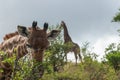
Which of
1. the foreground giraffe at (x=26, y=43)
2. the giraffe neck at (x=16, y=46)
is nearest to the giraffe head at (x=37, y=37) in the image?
the foreground giraffe at (x=26, y=43)

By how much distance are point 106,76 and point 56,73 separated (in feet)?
10.1

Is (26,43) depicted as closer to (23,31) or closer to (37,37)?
(37,37)

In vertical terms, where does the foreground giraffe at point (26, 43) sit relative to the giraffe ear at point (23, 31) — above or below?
below

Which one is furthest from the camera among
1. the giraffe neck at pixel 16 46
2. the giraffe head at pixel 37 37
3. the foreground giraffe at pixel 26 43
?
the giraffe neck at pixel 16 46

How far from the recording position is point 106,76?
30.1 meters

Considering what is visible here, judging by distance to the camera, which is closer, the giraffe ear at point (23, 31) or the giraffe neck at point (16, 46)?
the giraffe neck at point (16, 46)

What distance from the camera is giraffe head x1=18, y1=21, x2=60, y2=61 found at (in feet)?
Answer: 46.4

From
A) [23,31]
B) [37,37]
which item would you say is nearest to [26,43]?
[37,37]

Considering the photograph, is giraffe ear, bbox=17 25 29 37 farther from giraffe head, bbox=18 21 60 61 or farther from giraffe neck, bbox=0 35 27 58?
giraffe neck, bbox=0 35 27 58

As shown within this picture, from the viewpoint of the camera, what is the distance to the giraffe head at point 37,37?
557 inches

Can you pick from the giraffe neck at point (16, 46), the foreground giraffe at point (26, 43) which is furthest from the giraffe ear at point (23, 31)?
the giraffe neck at point (16, 46)

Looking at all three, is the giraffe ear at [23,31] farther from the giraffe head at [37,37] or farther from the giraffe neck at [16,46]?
the giraffe neck at [16,46]

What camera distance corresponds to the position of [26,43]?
1452cm

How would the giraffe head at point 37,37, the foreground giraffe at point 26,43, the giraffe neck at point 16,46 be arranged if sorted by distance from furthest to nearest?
the giraffe neck at point 16,46, the foreground giraffe at point 26,43, the giraffe head at point 37,37
